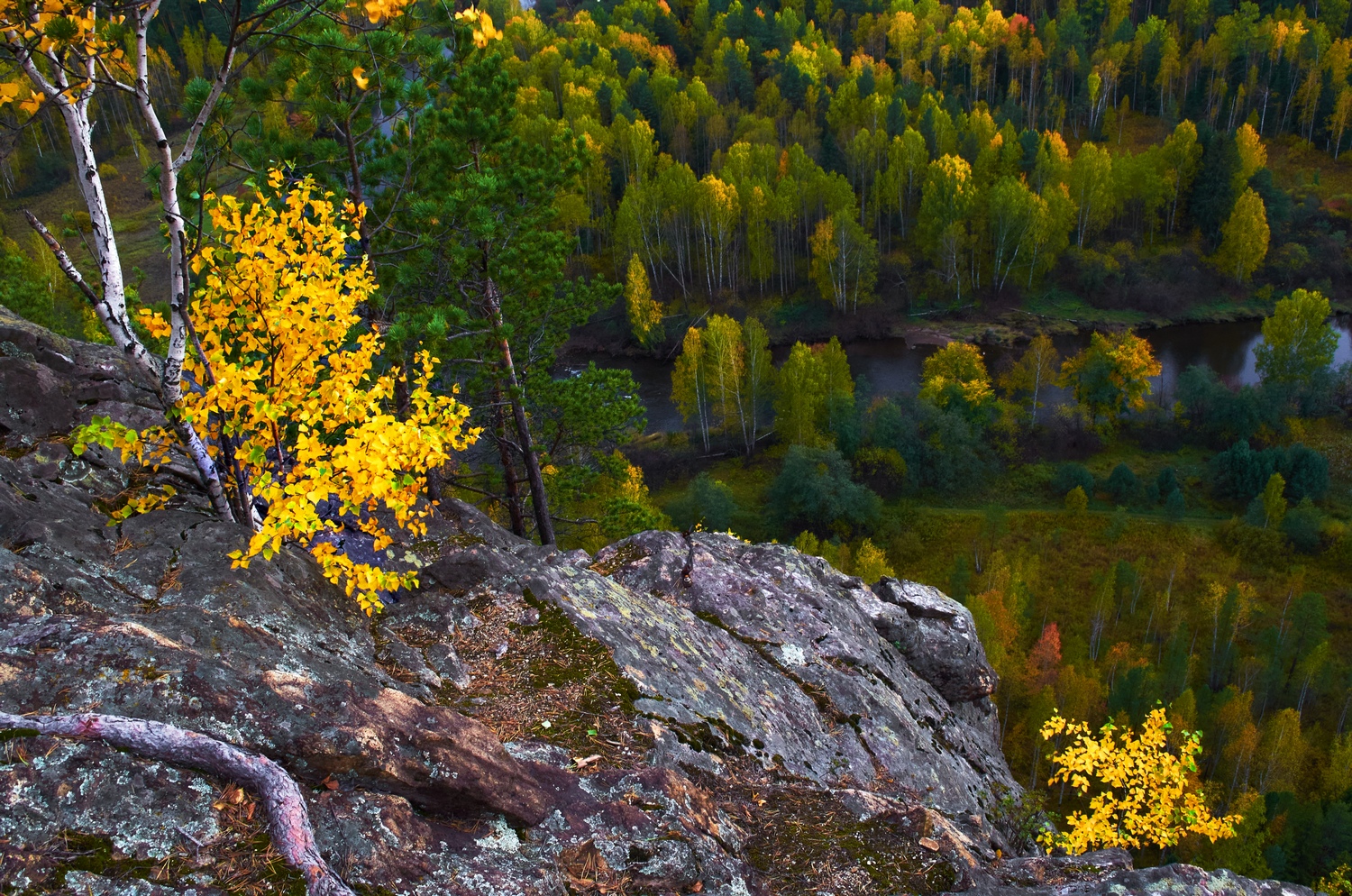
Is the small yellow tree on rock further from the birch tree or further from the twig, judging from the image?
the twig

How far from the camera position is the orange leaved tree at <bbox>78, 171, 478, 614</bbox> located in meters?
6.73

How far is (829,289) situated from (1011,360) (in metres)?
19.7

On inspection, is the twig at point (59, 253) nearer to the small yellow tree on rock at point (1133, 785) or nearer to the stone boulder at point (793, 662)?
the stone boulder at point (793, 662)

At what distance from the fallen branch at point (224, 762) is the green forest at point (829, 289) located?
1470 millimetres

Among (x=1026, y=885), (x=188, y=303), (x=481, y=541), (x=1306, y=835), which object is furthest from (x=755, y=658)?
(x=1306, y=835)

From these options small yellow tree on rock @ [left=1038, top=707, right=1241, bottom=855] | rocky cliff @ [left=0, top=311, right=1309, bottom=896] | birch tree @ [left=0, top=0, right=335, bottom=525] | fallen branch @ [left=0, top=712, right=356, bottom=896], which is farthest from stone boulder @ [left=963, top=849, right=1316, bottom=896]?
birch tree @ [left=0, top=0, right=335, bottom=525]

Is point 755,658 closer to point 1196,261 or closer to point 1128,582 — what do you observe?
point 1128,582

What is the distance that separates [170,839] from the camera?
4816 millimetres

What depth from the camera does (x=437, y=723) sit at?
686cm

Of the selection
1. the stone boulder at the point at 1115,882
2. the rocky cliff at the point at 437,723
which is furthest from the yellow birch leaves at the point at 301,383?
the stone boulder at the point at 1115,882

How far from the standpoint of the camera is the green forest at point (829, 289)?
317 inches

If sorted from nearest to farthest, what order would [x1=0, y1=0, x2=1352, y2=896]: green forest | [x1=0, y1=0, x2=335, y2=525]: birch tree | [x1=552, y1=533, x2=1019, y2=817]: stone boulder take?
[x1=0, y1=0, x2=335, y2=525]: birch tree, [x1=0, y1=0, x2=1352, y2=896]: green forest, [x1=552, y1=533, x2=1019, y2=817]: stone boulder

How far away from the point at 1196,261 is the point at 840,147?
126 feet

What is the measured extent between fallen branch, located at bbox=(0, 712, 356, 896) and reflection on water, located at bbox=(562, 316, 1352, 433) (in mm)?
57438
